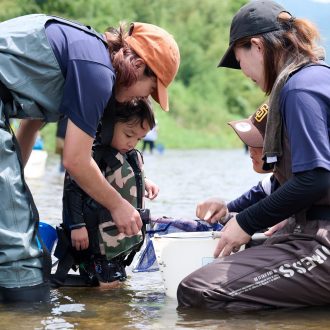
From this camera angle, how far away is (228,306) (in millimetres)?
3758

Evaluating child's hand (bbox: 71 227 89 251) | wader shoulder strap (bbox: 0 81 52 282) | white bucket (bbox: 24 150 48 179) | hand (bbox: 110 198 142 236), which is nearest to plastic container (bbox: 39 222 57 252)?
child's hand (bbox: 71 227 89 251)

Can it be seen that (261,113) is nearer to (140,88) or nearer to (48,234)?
(140,88)

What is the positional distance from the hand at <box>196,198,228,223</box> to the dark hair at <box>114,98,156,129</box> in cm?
59

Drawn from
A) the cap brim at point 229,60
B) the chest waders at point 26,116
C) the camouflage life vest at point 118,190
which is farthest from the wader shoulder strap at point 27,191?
the cap brim at point 229,60

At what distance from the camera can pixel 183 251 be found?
4.02 metres

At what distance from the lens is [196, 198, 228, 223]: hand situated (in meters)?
4.27

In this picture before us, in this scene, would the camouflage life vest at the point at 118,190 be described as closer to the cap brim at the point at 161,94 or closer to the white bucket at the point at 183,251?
the white bucket at the point at 183,251

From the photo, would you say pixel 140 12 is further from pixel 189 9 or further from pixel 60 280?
pixel 60 280

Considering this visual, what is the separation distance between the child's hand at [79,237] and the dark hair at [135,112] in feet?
2.01

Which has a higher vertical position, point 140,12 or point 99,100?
point 99,100

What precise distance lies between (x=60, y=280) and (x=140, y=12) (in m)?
42.9

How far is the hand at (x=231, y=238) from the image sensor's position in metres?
3.78

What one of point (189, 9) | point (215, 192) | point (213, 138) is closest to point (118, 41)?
point (215, 192)

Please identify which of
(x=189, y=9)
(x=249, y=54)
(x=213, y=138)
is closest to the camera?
(x=249, y=54)
